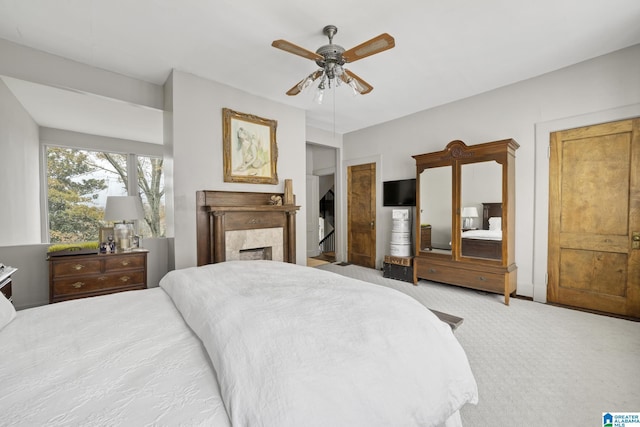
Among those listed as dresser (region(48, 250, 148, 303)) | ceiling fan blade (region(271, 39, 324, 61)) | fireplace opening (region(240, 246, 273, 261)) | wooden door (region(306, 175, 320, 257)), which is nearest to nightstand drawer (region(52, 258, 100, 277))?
dresser (region(48, 250, 148, 303))

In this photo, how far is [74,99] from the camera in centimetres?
Result: 303

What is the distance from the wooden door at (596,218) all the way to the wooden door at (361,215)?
274 centimetres

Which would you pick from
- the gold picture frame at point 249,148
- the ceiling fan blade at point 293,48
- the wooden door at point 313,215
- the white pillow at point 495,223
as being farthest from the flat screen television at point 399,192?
the ceiling fan blade at point 293,48

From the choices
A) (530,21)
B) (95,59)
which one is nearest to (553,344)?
(530,21)

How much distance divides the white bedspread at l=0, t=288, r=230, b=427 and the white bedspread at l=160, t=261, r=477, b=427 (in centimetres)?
8

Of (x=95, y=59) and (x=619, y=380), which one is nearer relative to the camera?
(x=619, y=380)

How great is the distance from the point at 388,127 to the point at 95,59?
4.36m

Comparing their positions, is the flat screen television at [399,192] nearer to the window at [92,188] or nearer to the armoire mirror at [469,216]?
the armoire mirror at [469,216]

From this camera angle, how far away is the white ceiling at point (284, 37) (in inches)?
86.1

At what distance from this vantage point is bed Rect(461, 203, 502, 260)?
3.39 m

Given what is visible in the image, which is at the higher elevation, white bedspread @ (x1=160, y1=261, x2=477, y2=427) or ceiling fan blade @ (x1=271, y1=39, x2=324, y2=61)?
ceiling fan blade @ (x1=271, y1=39, x2=324, y2=61)

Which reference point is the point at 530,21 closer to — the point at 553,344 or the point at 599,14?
the point at 599,14

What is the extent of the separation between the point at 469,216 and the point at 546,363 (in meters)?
1.95

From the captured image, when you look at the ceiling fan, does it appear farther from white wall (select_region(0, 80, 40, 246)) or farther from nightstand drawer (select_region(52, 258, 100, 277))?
white wall (select_region(0, 80, 40, 246))
